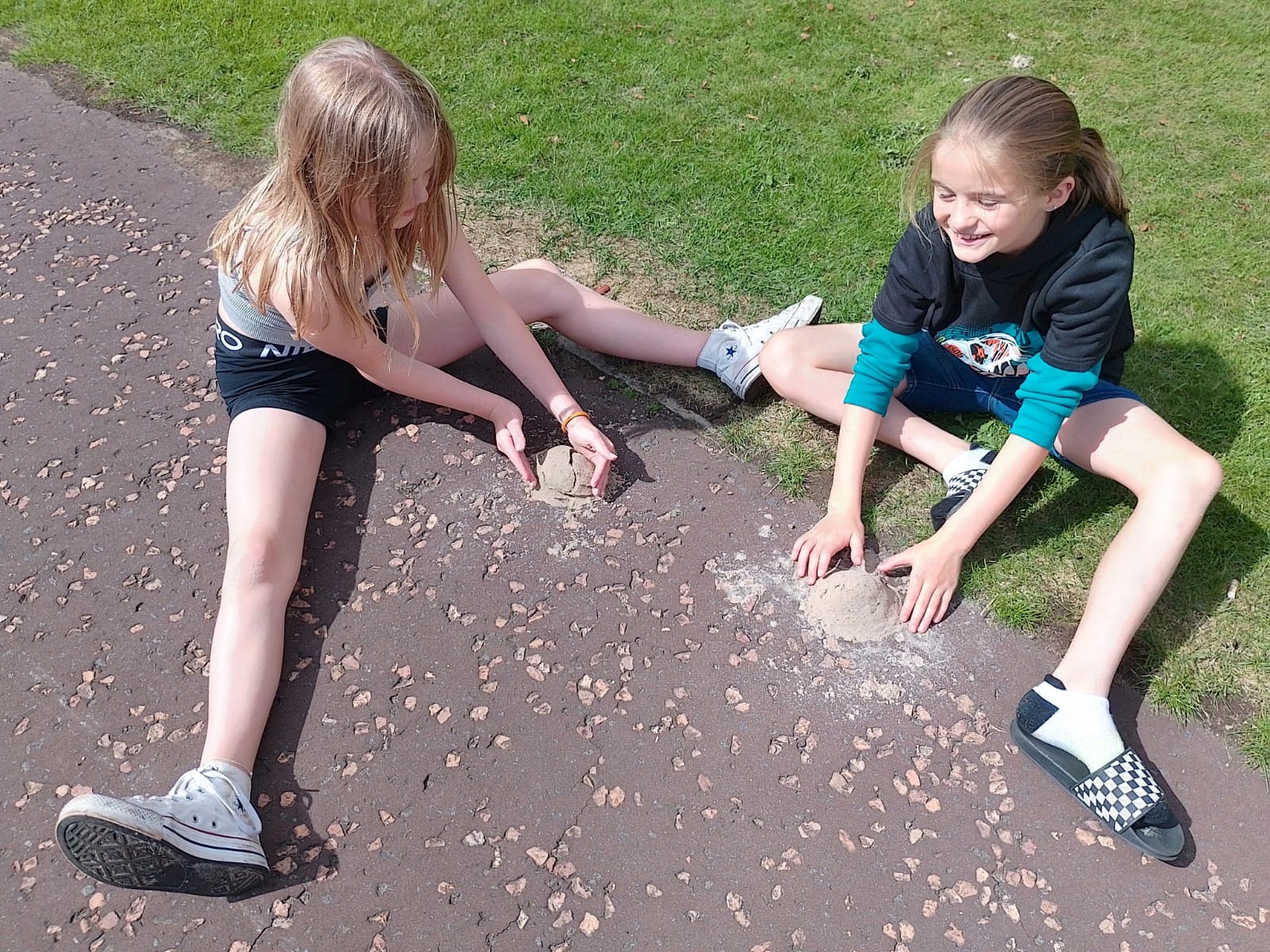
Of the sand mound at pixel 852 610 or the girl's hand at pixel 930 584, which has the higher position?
the girl's hand at pixel 930 584

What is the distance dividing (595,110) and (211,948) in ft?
15.0

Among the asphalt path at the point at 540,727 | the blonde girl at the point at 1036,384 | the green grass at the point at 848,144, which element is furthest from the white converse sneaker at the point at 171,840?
the green grass at the point at 848,144

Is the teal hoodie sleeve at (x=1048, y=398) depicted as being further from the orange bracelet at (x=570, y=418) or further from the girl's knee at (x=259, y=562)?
the girl's knee at (x=259, y=562)

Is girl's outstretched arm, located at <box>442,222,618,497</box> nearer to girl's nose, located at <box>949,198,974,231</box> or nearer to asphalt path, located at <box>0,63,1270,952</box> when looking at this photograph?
asphalt path, located at <box>0,63,1270,952</box>

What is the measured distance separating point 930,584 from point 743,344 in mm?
1295

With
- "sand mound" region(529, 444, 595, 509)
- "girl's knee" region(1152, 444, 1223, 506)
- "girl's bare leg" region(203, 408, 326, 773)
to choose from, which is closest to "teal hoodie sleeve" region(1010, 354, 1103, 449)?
"girl's knee" region(1152, 444, 1223, 506)

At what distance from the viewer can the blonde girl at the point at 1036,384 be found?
2.67 metres

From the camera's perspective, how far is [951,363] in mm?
3514

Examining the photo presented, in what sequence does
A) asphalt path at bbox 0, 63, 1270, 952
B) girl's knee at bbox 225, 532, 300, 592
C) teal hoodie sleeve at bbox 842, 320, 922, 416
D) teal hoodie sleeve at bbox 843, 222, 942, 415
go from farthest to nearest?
1. teal hoodie sleeve at bbox 842, 320, 922, 416
2. teal hoodie sleeve at bbox 843, 222, 942, 415
3. girl's knee at bbox 225, 532, 300, 592
4. asphalt path at bbox 0, 63, 1270, 952

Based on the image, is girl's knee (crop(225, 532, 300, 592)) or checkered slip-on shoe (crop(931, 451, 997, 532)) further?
checkered slip-on shoe (crop(931, 451, 997, 532))

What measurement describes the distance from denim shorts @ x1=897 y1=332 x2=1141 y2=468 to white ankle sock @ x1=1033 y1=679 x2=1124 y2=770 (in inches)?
37.5

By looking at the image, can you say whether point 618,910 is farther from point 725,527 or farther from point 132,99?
point 132,99

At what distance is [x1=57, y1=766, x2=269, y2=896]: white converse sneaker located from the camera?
7.66ft

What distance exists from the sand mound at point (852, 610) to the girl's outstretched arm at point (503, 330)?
92 centimetres
